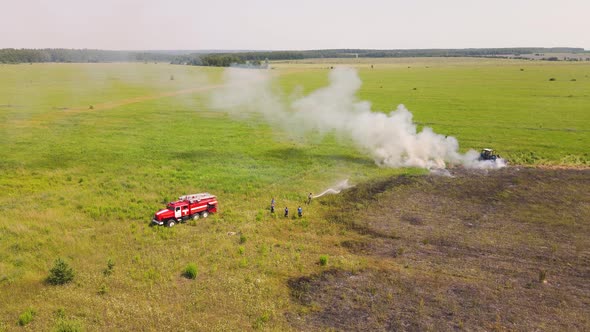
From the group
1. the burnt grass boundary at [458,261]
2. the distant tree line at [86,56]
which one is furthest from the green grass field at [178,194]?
the distant tree line at [86,56]

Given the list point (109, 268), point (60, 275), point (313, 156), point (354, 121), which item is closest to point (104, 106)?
point (354, 121)

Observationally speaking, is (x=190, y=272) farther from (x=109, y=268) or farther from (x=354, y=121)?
(x=354, y=121)

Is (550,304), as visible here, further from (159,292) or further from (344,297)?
(159,292)

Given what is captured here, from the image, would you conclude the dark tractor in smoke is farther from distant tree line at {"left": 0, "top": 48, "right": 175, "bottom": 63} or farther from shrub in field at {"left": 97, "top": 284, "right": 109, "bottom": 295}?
distant tree line at {"left": 0, "top": 48, "right": 175, "bottom": 63}

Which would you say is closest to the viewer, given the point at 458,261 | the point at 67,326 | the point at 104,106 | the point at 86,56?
the point at 67,326

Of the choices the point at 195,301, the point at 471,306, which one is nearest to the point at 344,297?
the point at 471,306

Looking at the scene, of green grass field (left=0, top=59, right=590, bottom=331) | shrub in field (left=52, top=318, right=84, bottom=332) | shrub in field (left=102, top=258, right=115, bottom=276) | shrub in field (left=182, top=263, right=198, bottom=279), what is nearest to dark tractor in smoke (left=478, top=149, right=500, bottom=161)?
green grass field (left=0, top=59, right=590, bottom=331)
